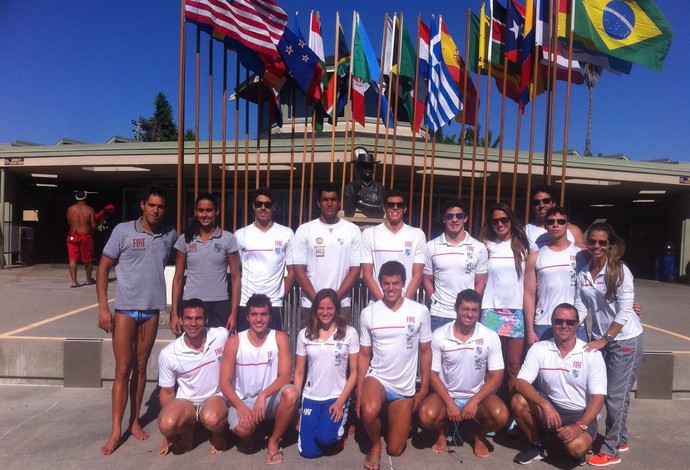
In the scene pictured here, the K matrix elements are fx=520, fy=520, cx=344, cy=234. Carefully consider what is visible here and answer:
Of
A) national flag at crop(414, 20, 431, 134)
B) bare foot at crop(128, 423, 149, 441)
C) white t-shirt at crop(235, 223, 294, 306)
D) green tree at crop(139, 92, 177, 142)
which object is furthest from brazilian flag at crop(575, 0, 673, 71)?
green tree at crop(139, 92, 177, 142)

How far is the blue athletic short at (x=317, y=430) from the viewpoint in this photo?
362 cm

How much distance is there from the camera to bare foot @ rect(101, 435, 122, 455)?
3617 millimetres

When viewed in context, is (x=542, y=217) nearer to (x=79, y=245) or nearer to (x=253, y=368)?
(x=253, y=368)

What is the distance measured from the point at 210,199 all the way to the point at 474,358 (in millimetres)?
2301

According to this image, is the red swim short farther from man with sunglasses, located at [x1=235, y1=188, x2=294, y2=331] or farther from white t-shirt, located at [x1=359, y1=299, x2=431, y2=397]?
white t-shirt, located at [x1=359, y1=299, x2=431, y2=397]

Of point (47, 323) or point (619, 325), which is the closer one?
point (619, 325)

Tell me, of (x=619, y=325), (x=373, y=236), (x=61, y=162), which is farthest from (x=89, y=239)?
(x=619, y=325)

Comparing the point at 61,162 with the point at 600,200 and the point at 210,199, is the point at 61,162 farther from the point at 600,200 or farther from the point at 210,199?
the point at 600,200

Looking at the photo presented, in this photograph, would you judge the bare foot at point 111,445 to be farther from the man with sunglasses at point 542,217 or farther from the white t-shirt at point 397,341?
the man with sunglasses at point 542,217

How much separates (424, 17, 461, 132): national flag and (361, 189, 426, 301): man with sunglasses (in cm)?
292

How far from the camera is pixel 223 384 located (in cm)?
367

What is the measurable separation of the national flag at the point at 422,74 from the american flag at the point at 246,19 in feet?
6.28

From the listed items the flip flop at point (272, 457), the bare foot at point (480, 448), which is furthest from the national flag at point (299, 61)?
the bare foot at point (480, 448)

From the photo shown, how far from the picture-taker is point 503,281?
404 centimetres
